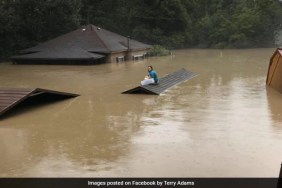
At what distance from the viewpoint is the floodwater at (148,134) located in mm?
7887

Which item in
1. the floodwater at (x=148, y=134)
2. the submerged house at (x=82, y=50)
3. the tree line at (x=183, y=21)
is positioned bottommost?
the floodwater at (x=148, y=134)

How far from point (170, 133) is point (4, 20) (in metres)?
25.6

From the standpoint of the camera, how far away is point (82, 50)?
31812mm

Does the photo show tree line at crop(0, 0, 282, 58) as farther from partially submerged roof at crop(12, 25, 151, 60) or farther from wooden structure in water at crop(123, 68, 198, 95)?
wooden structure in water at crop(123, 68, 198, 95)

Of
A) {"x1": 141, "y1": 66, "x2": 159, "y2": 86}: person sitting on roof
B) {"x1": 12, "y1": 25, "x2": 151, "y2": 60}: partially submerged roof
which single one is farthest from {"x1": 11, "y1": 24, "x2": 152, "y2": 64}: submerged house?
{"x1": 141, "y1": 66, "x2": 159, "y2": 86}: person sitting on roof

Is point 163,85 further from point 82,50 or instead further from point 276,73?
point 82,50

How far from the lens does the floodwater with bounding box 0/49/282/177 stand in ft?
25.9

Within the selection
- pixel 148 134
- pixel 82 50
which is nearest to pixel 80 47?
pixel 82 50

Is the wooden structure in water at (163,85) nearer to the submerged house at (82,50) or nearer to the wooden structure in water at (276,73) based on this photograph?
the wooden structure in water at (276,73)

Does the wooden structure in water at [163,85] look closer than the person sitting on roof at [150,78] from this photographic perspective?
Yes

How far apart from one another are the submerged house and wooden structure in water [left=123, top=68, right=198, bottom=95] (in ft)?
32.0

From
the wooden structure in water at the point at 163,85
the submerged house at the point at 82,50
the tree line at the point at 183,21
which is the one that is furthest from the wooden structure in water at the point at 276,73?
the tree line at the point at 183,21

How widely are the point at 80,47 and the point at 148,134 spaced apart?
22892mm
